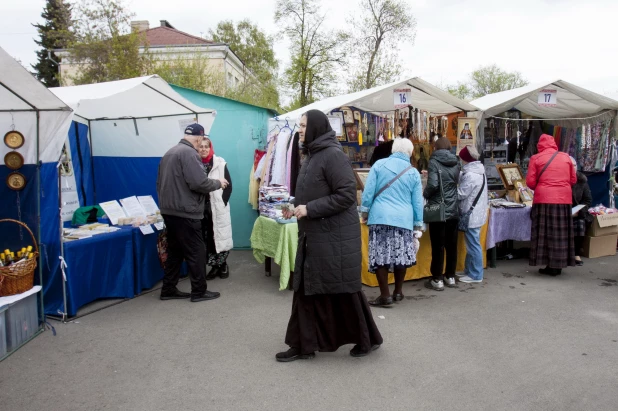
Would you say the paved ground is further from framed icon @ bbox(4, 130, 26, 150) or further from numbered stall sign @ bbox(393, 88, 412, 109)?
numbered stall sign @ bbox(393, 88, 412, 109)

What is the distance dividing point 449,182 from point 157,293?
12.0 ft

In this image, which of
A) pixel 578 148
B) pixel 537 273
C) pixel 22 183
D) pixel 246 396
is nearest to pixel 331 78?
pixel 578 148

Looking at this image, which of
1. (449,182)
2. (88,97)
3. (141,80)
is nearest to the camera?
(88,97)

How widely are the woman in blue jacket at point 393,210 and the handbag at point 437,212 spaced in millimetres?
691

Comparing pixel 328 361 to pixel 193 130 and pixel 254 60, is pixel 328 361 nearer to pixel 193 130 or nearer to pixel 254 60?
pixel 193 130

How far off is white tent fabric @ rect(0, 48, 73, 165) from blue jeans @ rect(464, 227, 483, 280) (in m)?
4.64

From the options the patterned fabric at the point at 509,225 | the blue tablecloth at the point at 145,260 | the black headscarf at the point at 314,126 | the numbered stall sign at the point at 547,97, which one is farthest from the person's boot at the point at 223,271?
the numbered stall sign at the point at 547,97

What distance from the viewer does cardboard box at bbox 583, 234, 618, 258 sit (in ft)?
22.4

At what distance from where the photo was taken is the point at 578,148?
7512 millimetres

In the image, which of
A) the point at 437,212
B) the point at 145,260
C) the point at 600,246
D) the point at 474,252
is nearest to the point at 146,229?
the point at 145,260

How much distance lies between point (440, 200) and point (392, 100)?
3176 mm

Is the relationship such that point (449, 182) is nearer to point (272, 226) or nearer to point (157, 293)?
point (272, 226)

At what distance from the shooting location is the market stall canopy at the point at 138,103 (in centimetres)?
495

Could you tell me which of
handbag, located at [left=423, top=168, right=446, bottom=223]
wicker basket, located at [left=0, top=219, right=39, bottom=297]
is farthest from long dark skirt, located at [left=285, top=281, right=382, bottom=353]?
wicker basket, located at [left=0, top=219, right=39, bottom=297]
